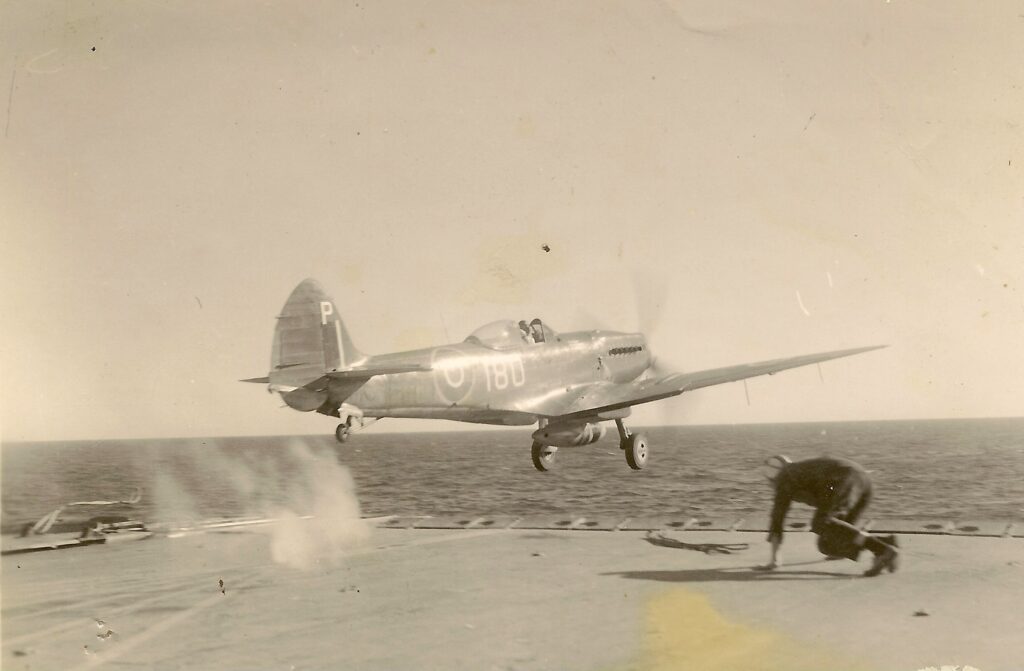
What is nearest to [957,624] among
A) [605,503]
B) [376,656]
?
[376,656]

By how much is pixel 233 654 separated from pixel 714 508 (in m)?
51.5

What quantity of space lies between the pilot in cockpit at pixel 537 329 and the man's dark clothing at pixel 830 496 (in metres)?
5.23

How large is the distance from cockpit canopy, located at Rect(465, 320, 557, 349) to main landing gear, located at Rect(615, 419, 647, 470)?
235cm

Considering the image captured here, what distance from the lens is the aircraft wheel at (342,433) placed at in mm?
12148

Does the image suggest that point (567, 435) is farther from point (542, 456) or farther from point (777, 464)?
point (777, 464)

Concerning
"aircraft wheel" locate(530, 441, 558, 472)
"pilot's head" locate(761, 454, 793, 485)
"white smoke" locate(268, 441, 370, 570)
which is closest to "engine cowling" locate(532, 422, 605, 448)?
"aircraft wheel" locate(530, 441, 558, 472)

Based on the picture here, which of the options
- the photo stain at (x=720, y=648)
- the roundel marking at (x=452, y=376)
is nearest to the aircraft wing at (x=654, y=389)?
the roundel marking at (x=452, y=376)

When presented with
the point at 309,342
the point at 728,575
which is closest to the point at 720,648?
the point at 728,575

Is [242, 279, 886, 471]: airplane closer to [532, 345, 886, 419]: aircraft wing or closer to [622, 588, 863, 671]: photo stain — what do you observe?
[532, 345, 886, 419]: aircraft wing

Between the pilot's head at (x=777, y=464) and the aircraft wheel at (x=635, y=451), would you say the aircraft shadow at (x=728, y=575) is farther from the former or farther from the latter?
the aircraft wheel at (x=635, y=451)

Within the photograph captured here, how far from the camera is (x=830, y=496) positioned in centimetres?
1367

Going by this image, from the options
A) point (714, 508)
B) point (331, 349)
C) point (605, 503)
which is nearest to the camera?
point (331, 349)

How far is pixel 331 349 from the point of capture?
13.7m

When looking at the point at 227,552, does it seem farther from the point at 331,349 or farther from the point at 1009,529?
the point at 1009,529
